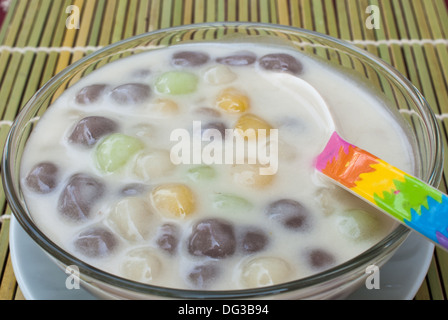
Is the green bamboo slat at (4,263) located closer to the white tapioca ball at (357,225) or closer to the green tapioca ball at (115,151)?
the green tapioca ball at (115,151)

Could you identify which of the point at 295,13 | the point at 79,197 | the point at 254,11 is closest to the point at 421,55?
the point at 295,13

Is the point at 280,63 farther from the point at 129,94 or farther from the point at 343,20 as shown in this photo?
the point at 343,20

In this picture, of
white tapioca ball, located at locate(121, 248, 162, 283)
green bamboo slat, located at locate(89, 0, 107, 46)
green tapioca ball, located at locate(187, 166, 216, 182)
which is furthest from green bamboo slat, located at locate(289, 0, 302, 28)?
white tapioca ball, located at locate(121, 248, 162, 283)

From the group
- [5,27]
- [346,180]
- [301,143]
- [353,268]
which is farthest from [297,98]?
[5,27]

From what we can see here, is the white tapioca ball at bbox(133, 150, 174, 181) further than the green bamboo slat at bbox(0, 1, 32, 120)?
No

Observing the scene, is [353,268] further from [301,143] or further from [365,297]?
[301,143]

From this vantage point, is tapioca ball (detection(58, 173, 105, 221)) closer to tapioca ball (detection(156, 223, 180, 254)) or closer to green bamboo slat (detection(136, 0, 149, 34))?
tapioca ball (detection(156, 223, 180, 254))
